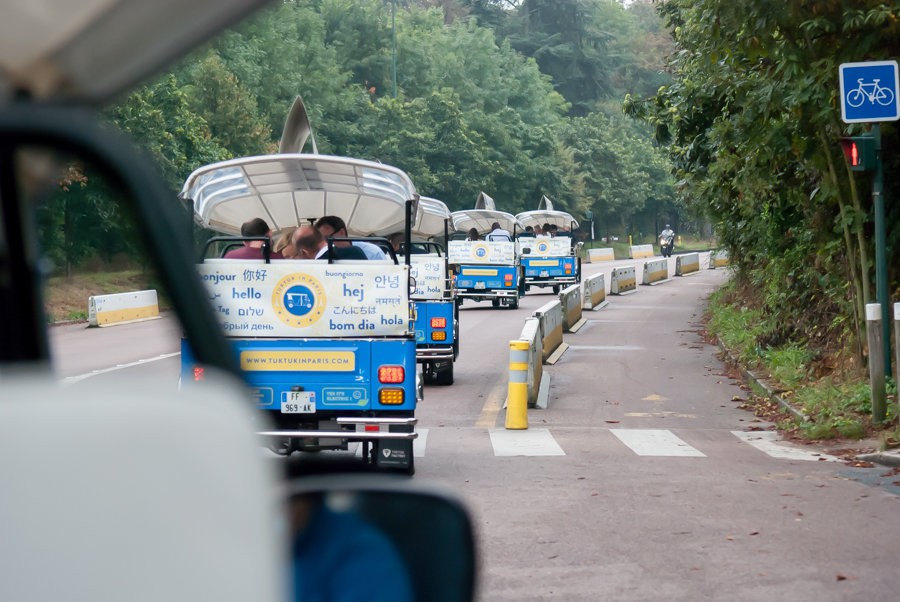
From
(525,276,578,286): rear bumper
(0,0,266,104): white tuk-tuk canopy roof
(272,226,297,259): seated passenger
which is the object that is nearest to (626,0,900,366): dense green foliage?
(272,226,297,259): seated passenger

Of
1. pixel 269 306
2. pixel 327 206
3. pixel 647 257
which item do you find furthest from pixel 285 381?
pixel 647 257

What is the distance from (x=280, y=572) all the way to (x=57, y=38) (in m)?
0.51

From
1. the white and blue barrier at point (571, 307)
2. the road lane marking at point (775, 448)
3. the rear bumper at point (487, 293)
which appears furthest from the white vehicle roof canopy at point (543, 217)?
the road lane marking at point (775, 448)

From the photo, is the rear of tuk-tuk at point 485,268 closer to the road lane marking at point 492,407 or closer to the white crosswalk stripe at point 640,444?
the road lane marking at point 492,407

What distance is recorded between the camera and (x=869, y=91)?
11.4 metres

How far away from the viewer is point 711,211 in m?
26.7

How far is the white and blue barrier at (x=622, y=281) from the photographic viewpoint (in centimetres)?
4103

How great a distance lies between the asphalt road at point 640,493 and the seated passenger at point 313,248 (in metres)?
1.90

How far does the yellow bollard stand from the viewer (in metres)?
13.4

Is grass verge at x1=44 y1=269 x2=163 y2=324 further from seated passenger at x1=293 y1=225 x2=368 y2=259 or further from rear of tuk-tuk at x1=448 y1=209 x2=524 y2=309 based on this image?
rear of tuk-tuk at x1=448 y1=209 x2=524 y2=309

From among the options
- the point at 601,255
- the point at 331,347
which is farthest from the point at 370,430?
the point at 601,255

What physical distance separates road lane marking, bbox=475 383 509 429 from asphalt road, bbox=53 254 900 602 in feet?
0.08

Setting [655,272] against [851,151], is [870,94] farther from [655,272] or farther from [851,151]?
[655,272]

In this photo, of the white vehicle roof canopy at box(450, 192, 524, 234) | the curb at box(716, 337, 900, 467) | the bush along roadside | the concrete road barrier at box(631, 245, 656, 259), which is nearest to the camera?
the curb at box(716, 337, 900, 467)
